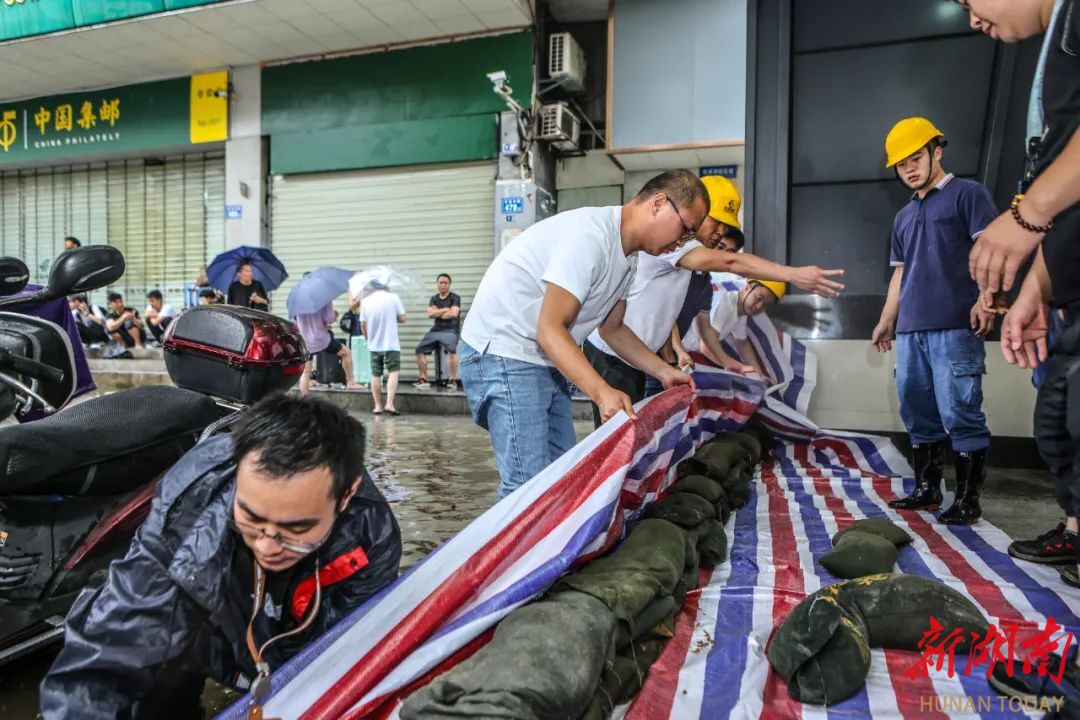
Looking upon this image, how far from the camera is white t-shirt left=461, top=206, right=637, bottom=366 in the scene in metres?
2.33

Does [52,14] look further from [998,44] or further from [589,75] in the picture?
[998,44]

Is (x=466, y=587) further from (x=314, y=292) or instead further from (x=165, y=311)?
(x=165, y=311)

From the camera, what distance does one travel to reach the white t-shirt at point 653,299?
3475mm

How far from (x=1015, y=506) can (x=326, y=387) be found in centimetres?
801

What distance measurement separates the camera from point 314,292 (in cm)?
834

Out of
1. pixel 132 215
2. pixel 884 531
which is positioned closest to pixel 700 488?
pixel 884 531

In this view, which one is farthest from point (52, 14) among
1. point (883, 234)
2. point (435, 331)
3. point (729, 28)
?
point (883, 234)

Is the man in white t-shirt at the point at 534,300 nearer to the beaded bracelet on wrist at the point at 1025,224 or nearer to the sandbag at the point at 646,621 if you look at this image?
the sandbag at the point at 646,621

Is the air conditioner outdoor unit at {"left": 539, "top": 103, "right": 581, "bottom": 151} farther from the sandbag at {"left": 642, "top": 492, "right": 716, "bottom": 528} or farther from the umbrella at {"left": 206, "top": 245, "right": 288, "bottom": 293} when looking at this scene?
the sandbag at {"left": 642, "top": 492, "right": 716, "bottom": 528}

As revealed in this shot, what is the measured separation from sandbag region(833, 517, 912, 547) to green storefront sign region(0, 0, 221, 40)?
1041 cm

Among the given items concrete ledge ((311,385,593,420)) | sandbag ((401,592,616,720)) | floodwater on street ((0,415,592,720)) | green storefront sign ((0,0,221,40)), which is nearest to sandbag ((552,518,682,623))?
sandbag ((401,592,616,720))

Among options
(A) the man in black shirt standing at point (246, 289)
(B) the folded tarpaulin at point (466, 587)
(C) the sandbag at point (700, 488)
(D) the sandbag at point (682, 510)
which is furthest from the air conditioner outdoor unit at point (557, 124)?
(B) the folded tarpaulin at point (466, 587)

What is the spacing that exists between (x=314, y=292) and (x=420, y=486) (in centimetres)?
470

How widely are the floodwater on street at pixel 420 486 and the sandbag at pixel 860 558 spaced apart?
5.05 ft
